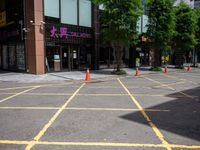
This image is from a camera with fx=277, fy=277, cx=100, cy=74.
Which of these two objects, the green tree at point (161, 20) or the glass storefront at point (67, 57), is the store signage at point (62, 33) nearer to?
the glass storefront at point (67, 57)

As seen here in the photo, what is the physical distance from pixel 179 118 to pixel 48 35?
54.9 feet

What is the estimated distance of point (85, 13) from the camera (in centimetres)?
2636

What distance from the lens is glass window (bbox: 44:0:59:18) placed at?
22.6 metres

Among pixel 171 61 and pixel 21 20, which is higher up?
pixel 21 20

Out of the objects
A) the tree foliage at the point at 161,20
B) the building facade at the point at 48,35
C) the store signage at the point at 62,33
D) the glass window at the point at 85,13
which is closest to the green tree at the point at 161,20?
the tree foliage at the point at 161,20

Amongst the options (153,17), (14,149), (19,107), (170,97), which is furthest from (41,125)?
(153,17)

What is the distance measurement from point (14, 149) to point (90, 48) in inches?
892

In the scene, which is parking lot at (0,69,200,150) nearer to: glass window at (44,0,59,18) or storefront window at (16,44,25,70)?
storefront window at (16,44,25,70)

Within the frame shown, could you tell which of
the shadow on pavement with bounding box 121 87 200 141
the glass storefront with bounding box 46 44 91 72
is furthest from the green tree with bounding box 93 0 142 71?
the shadow on pavement with bounding box 121 87 200 141

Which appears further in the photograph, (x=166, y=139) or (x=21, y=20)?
(x=21, y=20)

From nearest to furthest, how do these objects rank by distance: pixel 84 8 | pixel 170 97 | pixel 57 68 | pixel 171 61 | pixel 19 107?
1. pixel 19 107
2. pixel 170 97
3. pixel 57 68
4. pixel 84 8
5. pixel 171 61

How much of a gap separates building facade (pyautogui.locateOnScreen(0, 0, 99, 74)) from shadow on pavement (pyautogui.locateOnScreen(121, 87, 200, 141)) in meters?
14.2

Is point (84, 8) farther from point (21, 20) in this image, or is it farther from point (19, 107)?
point (19, 107)

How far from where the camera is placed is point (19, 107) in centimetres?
935
